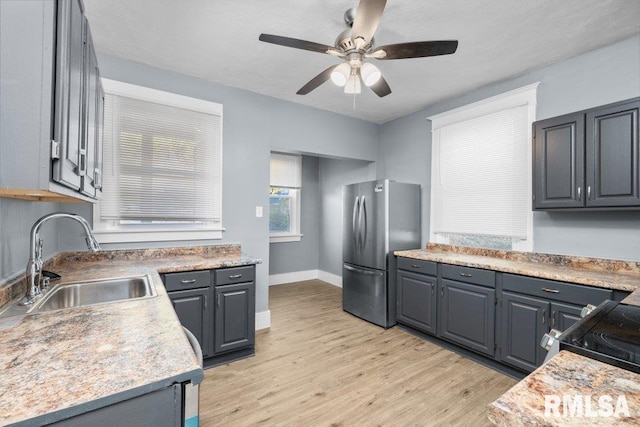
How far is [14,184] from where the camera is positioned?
0.81 metres

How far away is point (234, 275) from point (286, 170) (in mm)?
2980

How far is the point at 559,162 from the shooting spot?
2.36 metres

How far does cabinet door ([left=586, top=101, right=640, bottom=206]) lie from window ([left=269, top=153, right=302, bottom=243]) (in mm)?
3960

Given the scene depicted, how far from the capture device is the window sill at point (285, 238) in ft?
16.8

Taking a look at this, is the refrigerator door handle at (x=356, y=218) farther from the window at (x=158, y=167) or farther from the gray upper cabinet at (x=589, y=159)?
the gray upper cabinet at (x=589, y=159)

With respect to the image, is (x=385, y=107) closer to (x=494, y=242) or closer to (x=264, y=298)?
(x=494, y=242)

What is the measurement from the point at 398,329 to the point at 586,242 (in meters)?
1.93

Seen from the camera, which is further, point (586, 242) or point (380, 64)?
point (380, 64)

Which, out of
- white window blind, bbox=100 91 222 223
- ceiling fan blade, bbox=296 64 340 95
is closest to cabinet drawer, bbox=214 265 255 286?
white window blind, bbox=100 91 222 223

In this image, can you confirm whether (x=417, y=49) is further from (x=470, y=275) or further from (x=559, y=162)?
(x=470, y=275)

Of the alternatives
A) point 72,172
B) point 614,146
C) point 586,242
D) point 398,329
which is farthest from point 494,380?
point 72,172

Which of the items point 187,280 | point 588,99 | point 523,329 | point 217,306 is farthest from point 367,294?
point 588,99

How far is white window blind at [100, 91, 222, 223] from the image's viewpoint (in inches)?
102

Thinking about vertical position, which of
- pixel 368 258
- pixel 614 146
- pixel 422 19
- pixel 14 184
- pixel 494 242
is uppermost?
pixel 422 19
